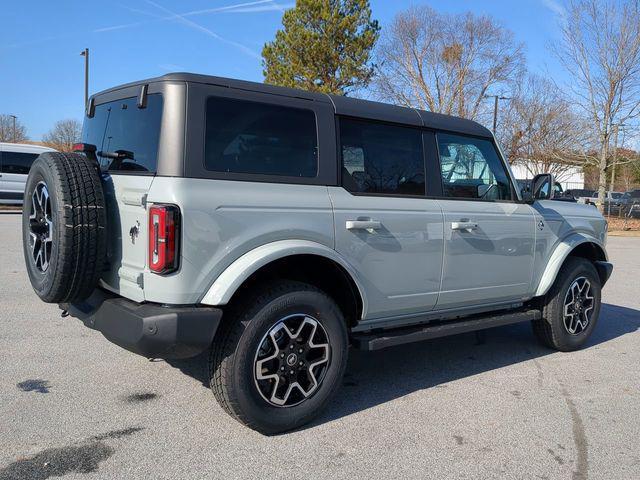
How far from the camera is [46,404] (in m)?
3.73

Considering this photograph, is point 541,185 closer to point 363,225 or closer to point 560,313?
point 560,313

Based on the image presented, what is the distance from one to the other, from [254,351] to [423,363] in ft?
7.04

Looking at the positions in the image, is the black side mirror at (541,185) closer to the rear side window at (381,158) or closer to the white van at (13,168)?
the rear side window at (381,158)

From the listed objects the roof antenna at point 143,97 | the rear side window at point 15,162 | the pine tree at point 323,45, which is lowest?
the roof antenna at point 143,97

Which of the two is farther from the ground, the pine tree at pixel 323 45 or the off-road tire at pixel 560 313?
the pine tree at pixel 323 45

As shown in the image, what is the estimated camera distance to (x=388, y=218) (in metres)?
3.96

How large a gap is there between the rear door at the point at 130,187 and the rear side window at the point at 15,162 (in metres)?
16.6

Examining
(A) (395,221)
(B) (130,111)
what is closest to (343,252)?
(A) (395,221)

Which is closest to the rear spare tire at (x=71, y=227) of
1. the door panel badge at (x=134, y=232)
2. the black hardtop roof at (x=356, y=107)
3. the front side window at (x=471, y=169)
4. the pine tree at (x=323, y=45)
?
the door panel badge at (x=134, y=232)

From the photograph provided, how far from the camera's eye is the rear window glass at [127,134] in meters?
3.34

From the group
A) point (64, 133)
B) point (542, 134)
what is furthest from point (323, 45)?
point (64, 133)

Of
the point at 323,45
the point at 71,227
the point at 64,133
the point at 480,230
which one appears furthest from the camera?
the point at 64,133

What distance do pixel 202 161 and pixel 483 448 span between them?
7.72ft

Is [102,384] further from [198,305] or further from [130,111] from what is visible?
[130,111]
